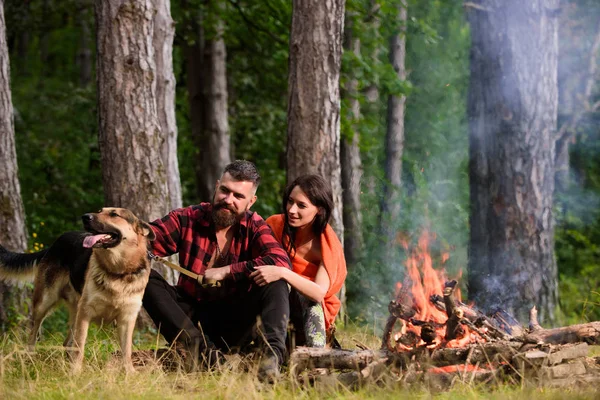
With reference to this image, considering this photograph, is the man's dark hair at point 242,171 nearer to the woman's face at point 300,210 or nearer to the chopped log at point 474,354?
the woman's face at point 300,210

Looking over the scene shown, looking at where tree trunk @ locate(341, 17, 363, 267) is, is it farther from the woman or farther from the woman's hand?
the woman's hand

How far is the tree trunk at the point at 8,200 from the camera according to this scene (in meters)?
7.96

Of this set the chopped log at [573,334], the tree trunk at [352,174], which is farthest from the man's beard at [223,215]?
the tree trunk at [352,174]

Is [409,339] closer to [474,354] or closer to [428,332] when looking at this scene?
[428,332]

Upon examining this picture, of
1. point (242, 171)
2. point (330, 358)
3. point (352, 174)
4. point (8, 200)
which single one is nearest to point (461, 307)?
point (330, 358)

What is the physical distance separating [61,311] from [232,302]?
5.78 meters

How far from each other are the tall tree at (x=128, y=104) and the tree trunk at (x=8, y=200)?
110 centimetres

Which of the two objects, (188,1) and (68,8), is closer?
(188,1)

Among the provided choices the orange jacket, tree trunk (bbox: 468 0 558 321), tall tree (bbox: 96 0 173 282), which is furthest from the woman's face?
tree trunk (bbox: 468 0 558 321)

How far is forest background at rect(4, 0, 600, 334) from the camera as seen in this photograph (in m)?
11.9

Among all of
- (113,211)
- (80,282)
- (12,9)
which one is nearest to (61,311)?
(80,282)

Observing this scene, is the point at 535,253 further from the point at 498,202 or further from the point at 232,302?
the point at 232,302

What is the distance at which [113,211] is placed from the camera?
5.76 metres

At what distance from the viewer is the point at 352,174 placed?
1395 cm
